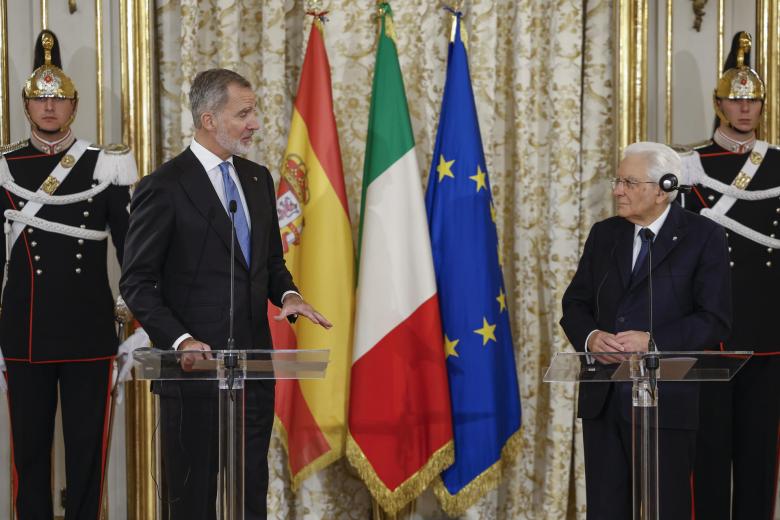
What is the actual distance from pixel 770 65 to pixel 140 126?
8.22 feet

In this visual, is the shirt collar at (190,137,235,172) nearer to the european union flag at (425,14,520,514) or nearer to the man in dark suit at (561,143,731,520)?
the man in dark suit at (561,143,731,520)

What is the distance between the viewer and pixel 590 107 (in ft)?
15.2

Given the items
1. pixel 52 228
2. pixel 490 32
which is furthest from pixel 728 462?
pixel 52 228

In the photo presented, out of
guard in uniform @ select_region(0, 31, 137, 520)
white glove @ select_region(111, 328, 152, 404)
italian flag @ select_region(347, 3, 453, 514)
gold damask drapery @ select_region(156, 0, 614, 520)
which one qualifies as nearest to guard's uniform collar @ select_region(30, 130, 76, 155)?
guard in uniform @ select_region(0, 31, 137, 520)

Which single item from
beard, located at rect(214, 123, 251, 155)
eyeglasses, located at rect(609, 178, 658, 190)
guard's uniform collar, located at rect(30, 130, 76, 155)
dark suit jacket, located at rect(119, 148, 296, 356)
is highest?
guard's uniform collar, located at rect(30, 130, 76, 155)

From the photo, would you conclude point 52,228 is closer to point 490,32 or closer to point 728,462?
point 490,32

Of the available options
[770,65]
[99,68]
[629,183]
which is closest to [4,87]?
[99,68]

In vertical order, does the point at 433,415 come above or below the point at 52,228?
below

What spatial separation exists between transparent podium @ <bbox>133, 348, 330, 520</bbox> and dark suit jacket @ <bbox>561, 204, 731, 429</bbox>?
1.04m

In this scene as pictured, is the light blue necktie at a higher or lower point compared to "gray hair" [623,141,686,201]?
lower

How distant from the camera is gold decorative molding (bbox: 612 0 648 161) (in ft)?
14.9

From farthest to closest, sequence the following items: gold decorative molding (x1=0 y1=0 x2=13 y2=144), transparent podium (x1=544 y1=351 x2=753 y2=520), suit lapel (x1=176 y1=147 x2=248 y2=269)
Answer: gold decorative molding (x1=0 y1=0 x2=13 y2=144) → suit lapel (x1=176 y1=147 x2=248 y2=269) → transparent podium (x1=544 y1=351 x2=753 y2=520)

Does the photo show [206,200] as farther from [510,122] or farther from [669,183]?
[510,122]

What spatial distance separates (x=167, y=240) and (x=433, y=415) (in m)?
1.68
